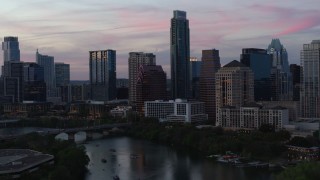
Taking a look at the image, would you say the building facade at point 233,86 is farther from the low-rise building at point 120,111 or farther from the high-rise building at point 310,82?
the low-rise building at point 120,111

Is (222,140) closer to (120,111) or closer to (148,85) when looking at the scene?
(120,111)

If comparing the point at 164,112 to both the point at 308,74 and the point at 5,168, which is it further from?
the point at 5,168

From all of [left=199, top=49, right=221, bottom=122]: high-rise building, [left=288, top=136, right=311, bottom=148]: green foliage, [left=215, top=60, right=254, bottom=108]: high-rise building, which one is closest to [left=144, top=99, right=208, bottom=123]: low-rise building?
[left=199, top=49, right=221, bottom=122]: high-rise building

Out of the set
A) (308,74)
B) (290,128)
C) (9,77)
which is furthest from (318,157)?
(9,77)

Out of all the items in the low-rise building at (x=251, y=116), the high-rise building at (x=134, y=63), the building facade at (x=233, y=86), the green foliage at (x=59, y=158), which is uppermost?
the high-rise building at (x=134, y=63)

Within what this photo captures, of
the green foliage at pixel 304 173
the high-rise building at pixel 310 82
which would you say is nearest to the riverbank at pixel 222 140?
the green foliage at pixel 304 173
